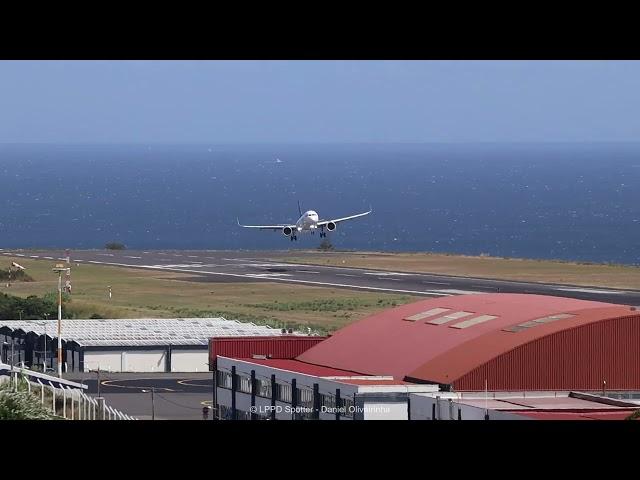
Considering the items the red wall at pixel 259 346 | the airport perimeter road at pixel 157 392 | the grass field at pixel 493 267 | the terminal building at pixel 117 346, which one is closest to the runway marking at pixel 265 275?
the grass field at pixel 493 267

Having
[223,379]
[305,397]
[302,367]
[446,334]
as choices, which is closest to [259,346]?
[223,379]

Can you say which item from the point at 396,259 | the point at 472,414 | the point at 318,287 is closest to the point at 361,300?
the point at 318,287

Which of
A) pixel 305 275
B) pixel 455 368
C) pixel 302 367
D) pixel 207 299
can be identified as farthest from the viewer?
pixel 305 275

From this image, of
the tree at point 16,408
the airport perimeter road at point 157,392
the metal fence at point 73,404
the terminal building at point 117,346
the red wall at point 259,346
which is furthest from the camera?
the terminal building at point 117,346

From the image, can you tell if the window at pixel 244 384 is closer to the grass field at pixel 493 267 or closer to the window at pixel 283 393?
the window at pixel 283 393

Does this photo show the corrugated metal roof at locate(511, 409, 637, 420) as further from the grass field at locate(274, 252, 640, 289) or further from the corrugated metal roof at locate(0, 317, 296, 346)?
the grass field at locate(274, 252, 640, 289)

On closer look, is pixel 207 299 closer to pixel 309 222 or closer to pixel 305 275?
pixel 305 275
